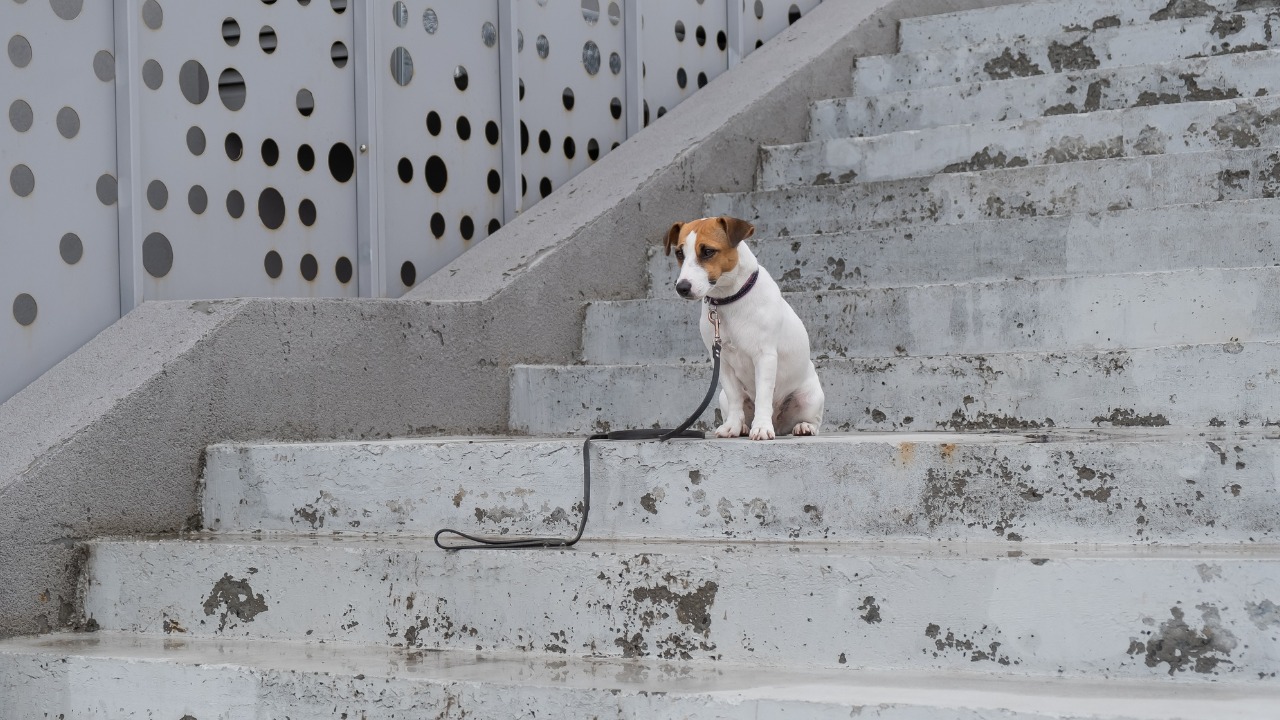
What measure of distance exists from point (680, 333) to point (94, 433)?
1.91m

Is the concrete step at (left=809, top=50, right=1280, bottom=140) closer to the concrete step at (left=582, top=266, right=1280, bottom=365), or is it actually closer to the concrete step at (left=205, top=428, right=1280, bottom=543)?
the concrete step at (left=582, top=266, right=1280, bottom=365)

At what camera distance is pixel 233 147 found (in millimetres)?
4246

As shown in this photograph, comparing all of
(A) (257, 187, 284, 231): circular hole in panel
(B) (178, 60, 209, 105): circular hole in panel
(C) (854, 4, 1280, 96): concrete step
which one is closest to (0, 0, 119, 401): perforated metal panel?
(B) (178, 60, 209, 105): circular hole in panel

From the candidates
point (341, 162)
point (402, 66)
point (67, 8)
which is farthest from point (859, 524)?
point (402, 66)

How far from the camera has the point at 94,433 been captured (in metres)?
3.27

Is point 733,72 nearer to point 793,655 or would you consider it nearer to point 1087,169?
point 1087,169

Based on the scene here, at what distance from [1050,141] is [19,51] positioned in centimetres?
357

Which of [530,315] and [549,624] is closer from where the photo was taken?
[549,624]

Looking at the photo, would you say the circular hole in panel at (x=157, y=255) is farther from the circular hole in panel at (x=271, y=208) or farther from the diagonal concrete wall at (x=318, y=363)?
the circular hole in panel at (x=271, y=208)

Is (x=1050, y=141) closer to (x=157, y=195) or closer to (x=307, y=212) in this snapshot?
(x=307, y=212)

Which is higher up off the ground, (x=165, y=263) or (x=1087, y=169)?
(x=1087, y=169)

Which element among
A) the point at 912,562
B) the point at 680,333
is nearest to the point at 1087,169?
the point at 680,333

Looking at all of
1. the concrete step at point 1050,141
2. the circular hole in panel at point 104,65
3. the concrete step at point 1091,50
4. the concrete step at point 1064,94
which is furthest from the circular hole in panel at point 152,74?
the concrete step at point 1091,50

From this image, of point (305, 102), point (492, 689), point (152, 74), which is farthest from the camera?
point (305, 102)
